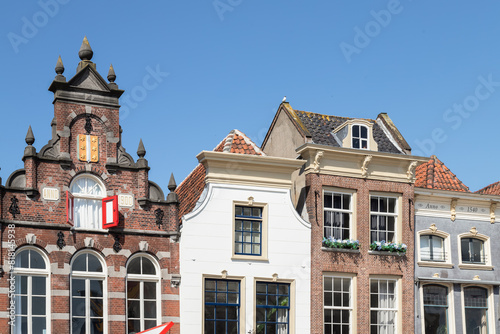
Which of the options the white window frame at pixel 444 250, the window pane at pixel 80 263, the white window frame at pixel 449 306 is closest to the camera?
the window pane at pixel 80 263

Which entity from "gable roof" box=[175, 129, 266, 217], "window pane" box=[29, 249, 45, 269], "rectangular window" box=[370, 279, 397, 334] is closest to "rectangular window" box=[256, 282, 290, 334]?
"rectangular window" box=[370, 279, 397, 334]

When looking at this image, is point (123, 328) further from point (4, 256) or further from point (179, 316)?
point (4, 256)

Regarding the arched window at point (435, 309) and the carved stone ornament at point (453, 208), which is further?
the carved stone ornament at point (453, 208)

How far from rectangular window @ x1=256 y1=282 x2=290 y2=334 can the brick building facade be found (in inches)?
123

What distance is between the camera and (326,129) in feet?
114

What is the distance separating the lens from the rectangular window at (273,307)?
102 ft

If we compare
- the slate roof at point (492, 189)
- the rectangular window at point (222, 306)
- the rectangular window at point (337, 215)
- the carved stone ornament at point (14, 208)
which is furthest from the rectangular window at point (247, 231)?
the slate roof at point (492, 189)

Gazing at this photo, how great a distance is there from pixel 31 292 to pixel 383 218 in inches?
519

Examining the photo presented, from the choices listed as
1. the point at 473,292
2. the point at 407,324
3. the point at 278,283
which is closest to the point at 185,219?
the point at 278,283

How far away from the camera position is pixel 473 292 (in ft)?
114

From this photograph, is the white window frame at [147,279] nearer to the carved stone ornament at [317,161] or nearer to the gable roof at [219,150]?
the gable roof at [219,150]

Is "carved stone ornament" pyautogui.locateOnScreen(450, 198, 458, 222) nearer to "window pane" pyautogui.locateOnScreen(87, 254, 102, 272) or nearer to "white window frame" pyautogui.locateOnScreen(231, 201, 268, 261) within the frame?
"white window frame" pyautogui.locateOnScreen(231, 201, 268, 261)

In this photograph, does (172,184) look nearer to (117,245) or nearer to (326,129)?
(117,245)

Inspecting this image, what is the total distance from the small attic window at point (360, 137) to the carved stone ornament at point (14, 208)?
12.7 metres
